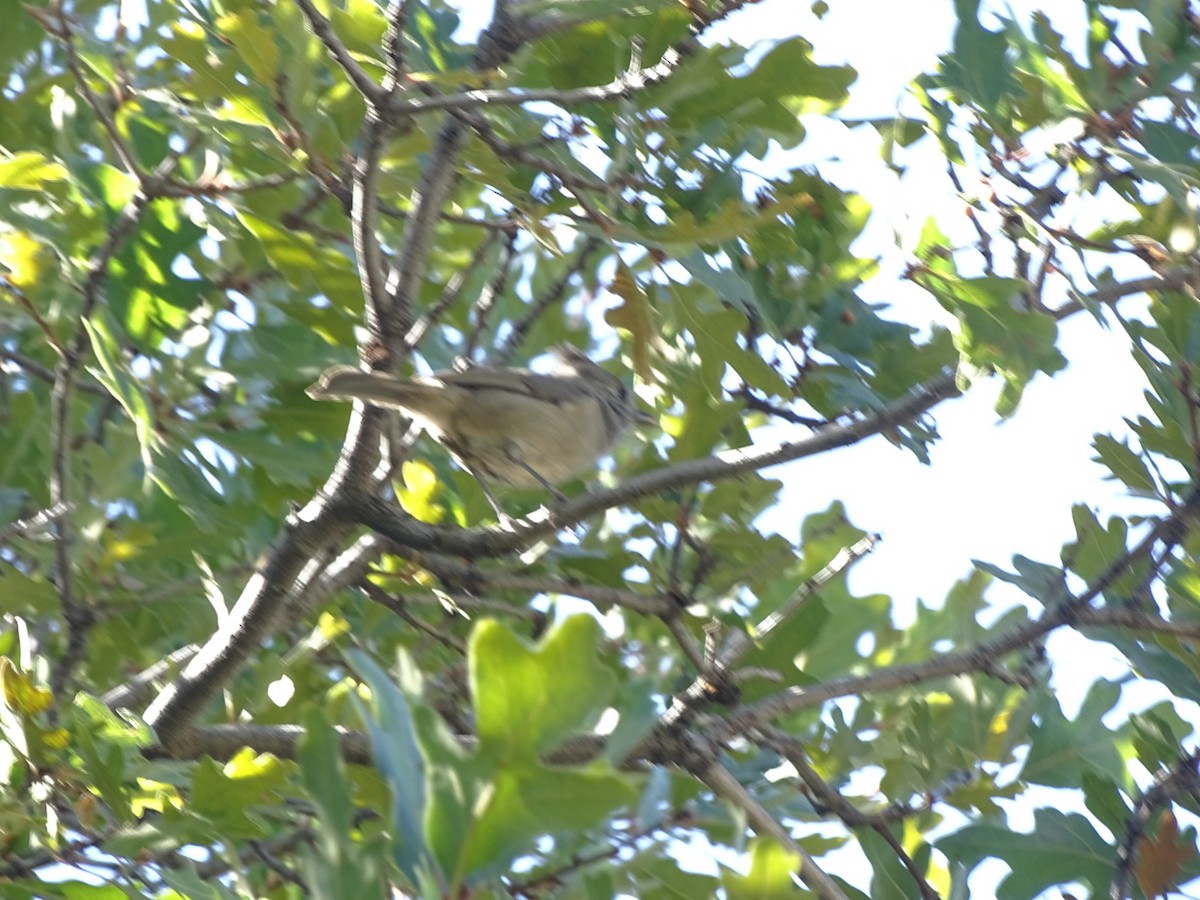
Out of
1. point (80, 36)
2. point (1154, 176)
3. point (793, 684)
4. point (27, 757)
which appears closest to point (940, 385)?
point (1154, 176)

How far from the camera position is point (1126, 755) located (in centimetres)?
332

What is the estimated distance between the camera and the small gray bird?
441 cm

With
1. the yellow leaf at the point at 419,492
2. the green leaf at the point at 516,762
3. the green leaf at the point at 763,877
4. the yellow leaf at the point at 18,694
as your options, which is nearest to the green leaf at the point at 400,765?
the green leaf at the point at 516,762

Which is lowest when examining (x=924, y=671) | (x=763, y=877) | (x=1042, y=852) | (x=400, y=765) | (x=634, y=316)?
(x=1042, y=852)

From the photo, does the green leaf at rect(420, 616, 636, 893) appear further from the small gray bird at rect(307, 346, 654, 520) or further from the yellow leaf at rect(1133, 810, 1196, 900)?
the small gray bird at rect(307, 346, 654, 520)

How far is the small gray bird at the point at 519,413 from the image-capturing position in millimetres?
4414

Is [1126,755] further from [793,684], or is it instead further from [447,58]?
[447,58]

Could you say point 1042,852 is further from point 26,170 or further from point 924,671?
point 26,170

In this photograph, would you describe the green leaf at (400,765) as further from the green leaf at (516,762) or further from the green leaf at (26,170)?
the green leaf at (26,170)

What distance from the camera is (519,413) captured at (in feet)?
15.9

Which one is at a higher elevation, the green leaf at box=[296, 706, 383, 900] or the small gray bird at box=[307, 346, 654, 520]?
the green leaf at box=[296, 706, 383, 900]

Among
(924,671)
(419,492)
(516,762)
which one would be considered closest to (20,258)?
(419,492)

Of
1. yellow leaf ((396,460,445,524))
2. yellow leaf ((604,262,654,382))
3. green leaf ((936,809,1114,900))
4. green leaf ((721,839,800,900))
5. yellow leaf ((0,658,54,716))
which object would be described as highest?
yellow leaf ((604,262,654,382))

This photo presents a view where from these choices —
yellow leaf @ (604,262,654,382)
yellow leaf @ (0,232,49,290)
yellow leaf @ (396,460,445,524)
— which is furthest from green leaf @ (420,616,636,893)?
yellow leaf @ (0,232,49,290)
